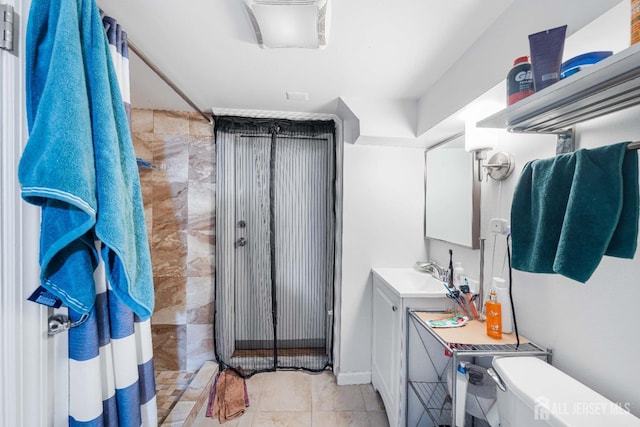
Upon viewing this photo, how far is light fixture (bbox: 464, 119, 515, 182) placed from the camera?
123cm

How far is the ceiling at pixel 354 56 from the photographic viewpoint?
1.00m

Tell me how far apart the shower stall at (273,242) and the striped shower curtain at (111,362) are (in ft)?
3.29

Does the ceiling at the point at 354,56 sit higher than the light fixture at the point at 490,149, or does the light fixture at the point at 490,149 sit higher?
the ceiling at the point at 354,56

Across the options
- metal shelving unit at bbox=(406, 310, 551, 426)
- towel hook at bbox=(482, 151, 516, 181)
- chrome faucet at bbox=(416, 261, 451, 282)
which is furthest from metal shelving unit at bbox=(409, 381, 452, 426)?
towel hook at bbox=(482, 151, 516, 181)

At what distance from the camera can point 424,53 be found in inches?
50.7

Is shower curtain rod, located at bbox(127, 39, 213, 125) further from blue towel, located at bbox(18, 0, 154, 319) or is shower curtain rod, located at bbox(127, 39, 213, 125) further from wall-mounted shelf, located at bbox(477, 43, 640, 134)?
wall-mounted shelf, located at bbox(477, 43, 640, 134)

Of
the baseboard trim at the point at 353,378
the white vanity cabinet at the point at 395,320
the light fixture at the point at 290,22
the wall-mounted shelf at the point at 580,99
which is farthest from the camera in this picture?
the baseboard trim at the point at 353,378

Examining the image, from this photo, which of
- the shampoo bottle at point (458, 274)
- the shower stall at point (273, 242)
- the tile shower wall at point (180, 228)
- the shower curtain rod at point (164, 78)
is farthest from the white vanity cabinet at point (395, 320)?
the shower curtain rod at point (164, 78)

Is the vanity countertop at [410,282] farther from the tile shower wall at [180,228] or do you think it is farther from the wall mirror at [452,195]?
the tile shower wall at [180,228]

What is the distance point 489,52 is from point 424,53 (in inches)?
12.1

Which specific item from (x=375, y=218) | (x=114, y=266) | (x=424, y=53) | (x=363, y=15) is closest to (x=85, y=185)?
(x=114, y=266)

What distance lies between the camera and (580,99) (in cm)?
70

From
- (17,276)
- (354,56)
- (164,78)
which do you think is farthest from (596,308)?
(164,78)

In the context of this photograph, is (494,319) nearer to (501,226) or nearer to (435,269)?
(501,226)
